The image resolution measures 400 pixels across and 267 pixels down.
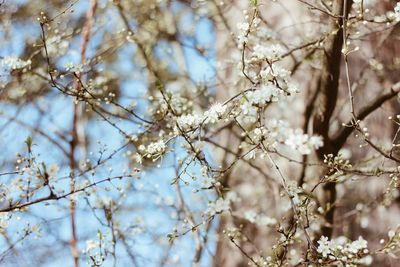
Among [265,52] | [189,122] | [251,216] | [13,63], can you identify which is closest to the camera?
[265,52]

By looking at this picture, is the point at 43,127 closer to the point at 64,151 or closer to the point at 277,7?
the point at 64,151

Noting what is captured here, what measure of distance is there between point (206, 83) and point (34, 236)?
1313 millimetres

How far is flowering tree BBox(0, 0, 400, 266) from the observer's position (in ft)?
6.77

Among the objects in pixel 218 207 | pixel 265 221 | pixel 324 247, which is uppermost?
pixel 265 221

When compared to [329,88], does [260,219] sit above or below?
below

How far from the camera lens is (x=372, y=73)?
3.40 metres

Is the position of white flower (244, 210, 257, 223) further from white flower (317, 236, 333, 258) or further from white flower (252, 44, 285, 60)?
white flower (252, 44, 285, 60)

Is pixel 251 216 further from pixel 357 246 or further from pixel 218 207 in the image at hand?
pixel 357 246

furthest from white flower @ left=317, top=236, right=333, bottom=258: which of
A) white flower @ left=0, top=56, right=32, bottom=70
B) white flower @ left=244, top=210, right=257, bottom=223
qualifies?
white flower @ left=0, top=56, right=32, bottom=70

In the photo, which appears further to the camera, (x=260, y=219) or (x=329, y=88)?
(x=260, y=219)

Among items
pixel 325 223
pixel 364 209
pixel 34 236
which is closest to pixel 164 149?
pixel 34 236

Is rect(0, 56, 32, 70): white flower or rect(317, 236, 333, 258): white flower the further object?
rect(0, 56, 32, 70): white flower

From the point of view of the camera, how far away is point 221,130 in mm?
3291

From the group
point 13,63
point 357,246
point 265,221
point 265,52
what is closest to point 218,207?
point 357,246
